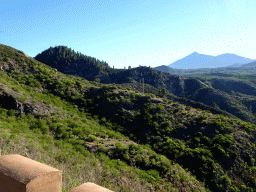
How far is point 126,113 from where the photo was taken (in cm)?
2059

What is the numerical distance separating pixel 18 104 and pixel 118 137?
988cm

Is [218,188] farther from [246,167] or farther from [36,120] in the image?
[36,120]

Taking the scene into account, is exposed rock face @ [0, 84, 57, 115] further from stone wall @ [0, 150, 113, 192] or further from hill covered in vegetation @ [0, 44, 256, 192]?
stone wall @ [0, 150, 113, 192]

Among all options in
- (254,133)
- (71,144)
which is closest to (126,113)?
(71,144)

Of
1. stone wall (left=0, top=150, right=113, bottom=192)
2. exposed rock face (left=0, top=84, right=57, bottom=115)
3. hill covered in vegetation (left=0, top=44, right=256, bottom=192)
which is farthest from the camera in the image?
exposed rock face (left=0, top=84, right=57, bottom=115)

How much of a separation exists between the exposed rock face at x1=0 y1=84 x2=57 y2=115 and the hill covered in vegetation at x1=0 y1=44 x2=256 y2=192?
0.23 feet

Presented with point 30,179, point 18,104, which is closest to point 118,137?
point 18,104

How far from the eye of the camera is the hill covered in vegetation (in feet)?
26.0

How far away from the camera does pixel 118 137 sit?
1512 cm

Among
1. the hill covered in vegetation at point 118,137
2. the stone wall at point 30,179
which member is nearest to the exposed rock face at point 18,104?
the hill covered in vegetation at point 118,137

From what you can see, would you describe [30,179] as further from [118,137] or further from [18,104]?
[18,104]

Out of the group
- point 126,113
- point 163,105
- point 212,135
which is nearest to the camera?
point 212,135

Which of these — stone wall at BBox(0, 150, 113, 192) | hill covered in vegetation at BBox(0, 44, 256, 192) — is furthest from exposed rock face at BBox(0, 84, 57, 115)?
stone wall at BBox(0, 150, 113, 192)

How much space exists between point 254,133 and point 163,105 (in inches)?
471
